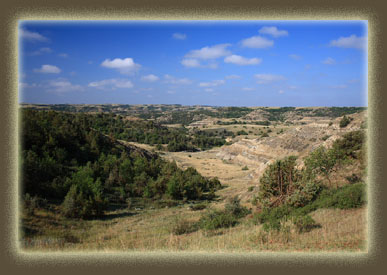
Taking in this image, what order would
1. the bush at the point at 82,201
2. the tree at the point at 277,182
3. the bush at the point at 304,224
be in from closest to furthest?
the bush at the point at 304,224 < the tree at the point at 277,182 < the bush at the point at 82,201

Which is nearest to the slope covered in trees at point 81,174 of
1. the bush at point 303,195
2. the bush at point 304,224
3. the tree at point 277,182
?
the tree at point 277,182

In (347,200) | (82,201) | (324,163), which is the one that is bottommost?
(82,201)

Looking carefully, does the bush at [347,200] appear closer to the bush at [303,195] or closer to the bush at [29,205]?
the bush at [303,195]

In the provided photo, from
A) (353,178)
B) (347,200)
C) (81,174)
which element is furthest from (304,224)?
(81,174)

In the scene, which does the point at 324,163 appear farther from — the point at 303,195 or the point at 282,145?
the point at 282,145

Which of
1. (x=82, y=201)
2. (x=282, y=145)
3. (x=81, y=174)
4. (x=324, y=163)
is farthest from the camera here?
(x=282, y=145)

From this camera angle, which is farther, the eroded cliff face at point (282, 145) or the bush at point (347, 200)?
the eroded cliff face at point (282, 145)

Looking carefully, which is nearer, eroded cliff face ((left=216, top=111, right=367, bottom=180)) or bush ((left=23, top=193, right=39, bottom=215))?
bush ((left=23, top=193, right=39, bottom=215))

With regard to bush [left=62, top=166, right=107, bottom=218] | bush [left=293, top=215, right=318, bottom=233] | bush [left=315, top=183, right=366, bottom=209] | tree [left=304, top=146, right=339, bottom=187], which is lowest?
bush [left=62, top=166, right=107, bottom=218]

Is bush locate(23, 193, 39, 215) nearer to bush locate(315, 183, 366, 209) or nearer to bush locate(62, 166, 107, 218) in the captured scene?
bush locate(62, 166, 107, 218)

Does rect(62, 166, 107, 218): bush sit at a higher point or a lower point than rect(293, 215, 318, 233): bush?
lower

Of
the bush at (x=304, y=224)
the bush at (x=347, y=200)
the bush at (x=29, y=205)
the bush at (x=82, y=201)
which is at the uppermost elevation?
the bush at (x=347, y=200)

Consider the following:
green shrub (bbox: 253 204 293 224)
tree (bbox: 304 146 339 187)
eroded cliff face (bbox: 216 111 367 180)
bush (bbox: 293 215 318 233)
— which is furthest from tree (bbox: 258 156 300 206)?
eroded cliff face (bbox: 216 111 367 180)

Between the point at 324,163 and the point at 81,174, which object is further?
A: the point at 81,174
